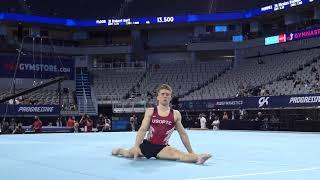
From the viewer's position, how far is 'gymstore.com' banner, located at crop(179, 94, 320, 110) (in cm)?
3297

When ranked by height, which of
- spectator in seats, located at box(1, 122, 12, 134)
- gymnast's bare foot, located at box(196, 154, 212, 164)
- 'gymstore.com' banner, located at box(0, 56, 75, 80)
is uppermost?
'gymstore.com' banner, located at box(0, 56, 75, 80)

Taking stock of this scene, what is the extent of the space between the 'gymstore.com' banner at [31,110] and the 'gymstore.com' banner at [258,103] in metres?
12.0

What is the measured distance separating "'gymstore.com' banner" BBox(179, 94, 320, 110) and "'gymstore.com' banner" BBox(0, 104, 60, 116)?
11993 mm

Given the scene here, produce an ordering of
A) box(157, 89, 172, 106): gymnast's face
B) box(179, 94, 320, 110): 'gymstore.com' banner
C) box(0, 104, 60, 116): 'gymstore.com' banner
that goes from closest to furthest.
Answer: box(157, 89, 172, 106): gymnast's face < box(179, 94, 320, 110): 'gymstore.com' banner < box(0, 104, 60, 116): 'gymstore.com' banner

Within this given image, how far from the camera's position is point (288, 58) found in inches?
1922

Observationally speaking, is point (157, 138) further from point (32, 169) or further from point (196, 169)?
point (32, 169)

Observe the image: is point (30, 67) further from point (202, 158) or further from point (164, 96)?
point (202, 158)

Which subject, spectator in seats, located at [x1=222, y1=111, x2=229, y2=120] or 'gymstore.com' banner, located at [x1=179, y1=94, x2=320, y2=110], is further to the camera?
spectator in seats, located at [x1=222, y1=111, x2=229, y2=120]

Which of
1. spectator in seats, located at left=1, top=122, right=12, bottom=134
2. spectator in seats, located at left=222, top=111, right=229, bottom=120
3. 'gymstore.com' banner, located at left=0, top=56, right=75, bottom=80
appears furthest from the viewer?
'gymstore.com' banner, located at left=0, top=56, right=75, bottom=80

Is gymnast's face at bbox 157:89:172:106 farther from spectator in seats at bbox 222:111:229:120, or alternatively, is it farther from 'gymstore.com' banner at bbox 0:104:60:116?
spectator in seats at bbox 222:111:229:120

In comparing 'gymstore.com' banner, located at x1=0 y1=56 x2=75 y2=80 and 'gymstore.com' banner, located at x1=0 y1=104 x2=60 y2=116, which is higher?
'gymstore.com' banner, located at x1=0 y1=56 x2=75 y2=80

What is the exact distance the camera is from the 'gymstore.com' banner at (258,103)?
3297 cm

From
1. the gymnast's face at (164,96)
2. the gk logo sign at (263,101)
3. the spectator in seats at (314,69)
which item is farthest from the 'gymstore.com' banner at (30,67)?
the gymnast's face at (164,96)

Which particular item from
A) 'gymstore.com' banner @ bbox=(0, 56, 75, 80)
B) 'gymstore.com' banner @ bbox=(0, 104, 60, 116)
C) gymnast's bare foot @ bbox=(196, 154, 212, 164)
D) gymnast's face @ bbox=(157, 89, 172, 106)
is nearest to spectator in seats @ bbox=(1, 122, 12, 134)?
'gymstore.com' banner @ bbox=(0, 104, 60, 116)
